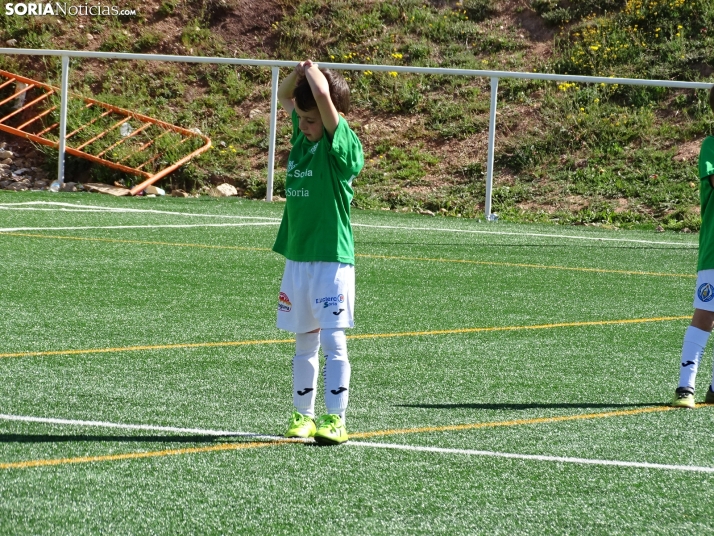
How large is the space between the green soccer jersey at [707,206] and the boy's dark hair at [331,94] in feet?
5.71

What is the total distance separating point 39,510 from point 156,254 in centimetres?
738

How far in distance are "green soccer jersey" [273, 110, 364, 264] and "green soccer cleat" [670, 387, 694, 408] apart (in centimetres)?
174

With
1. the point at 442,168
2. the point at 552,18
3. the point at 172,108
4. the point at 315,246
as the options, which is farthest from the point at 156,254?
the point at 552,18

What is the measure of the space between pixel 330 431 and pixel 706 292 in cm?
207

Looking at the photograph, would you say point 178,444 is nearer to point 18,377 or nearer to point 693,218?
point 18,377

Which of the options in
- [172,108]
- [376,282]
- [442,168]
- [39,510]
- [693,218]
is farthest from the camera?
[172,108]

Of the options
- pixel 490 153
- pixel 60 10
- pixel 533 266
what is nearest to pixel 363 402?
pixel 533 266

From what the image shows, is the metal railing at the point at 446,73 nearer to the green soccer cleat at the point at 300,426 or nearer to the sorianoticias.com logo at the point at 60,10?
the sorianoticias.com logo at the point at 60,10

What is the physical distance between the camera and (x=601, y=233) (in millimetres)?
15305

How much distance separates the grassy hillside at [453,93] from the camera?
20203mm

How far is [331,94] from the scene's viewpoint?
470cm

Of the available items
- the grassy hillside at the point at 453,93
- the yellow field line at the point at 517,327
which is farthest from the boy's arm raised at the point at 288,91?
the grassy hillside at the point at 453,93

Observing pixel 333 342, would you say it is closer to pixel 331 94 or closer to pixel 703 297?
pixel 331 94

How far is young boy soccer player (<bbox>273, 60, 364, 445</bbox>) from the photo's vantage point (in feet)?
15.1
